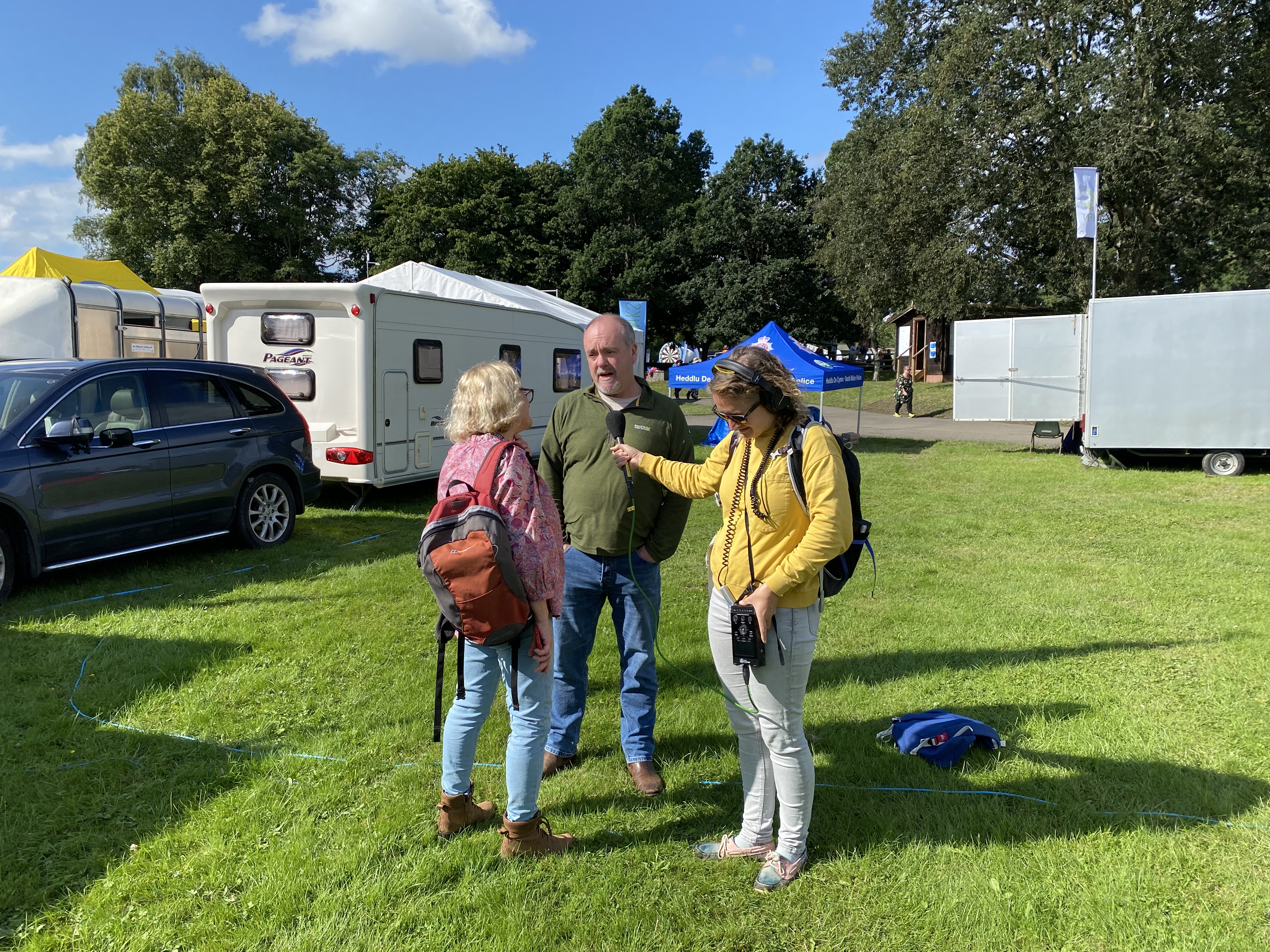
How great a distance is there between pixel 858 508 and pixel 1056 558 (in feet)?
18.9

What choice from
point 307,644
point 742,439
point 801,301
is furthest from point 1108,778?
point 801,301

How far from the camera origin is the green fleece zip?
3260mm

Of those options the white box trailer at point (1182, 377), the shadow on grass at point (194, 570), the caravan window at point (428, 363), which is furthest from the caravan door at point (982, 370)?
the shadow on grass at point (194, 570)

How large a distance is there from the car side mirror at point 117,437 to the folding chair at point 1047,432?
48.6 ft

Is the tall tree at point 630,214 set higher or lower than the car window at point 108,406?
higher

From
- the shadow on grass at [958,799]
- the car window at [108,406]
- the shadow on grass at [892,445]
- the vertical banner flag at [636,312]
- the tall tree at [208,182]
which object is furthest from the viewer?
the tall tree at [208,182]

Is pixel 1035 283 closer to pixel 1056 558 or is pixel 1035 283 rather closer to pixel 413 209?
pixel 1056 558

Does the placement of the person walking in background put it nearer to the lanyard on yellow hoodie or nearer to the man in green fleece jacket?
the man in green fleece jacket

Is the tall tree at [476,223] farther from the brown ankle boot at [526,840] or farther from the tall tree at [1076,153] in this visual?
the brown ankle boot at [526,840]

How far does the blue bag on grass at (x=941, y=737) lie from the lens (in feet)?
11.9

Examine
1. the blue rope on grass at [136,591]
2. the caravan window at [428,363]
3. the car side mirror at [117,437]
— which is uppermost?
the caravan window at [428,363]

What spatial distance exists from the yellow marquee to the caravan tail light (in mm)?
6487

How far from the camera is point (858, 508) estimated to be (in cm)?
278

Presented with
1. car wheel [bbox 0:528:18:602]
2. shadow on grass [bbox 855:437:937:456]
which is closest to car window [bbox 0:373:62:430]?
car wheel [bbox 0:528:18:602]
